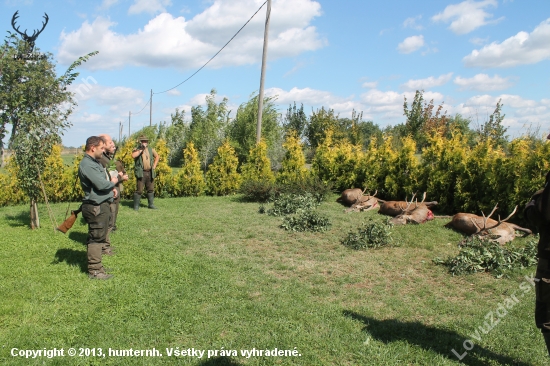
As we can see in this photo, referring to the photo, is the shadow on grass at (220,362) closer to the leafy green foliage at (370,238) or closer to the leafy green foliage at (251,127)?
the leafy green foliage at (370,238)

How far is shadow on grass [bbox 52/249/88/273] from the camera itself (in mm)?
5739

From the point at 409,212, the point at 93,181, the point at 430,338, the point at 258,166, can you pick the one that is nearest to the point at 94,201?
the point at 93,181

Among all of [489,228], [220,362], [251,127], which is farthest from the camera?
[251,127]

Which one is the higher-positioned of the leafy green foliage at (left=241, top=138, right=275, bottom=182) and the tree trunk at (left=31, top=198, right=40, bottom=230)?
the leafy green foliage at (left=241, top=138, right=275, bottom=182)

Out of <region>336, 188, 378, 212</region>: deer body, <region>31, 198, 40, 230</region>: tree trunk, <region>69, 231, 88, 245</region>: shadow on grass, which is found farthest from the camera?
<region>336, 188, 378, 212</region>: deer body

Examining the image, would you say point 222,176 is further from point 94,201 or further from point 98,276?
point 98,276

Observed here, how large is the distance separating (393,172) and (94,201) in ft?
26.2

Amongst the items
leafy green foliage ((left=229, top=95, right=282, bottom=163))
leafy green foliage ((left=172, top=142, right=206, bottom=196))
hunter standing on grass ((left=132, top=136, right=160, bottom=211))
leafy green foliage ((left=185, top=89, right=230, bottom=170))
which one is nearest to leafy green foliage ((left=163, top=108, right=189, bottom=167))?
leafy green foliage ((left=185, top=89, right=230, bottom=170))

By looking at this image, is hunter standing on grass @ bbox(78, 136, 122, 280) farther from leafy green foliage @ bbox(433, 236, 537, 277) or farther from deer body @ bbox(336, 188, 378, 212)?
deer body @ bbox(336, 188, 378, 212)

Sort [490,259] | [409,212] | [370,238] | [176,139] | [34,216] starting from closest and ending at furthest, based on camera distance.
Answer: [490,259]
[370,238]
[34,216]
[409,212]
[176,139]

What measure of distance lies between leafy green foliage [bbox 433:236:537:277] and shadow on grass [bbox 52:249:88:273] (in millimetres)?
5309

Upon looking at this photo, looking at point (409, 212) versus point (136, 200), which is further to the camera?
point (136, 200)

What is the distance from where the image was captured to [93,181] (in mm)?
5156

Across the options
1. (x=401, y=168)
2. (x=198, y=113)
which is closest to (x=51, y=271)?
(x=401, y=168)
